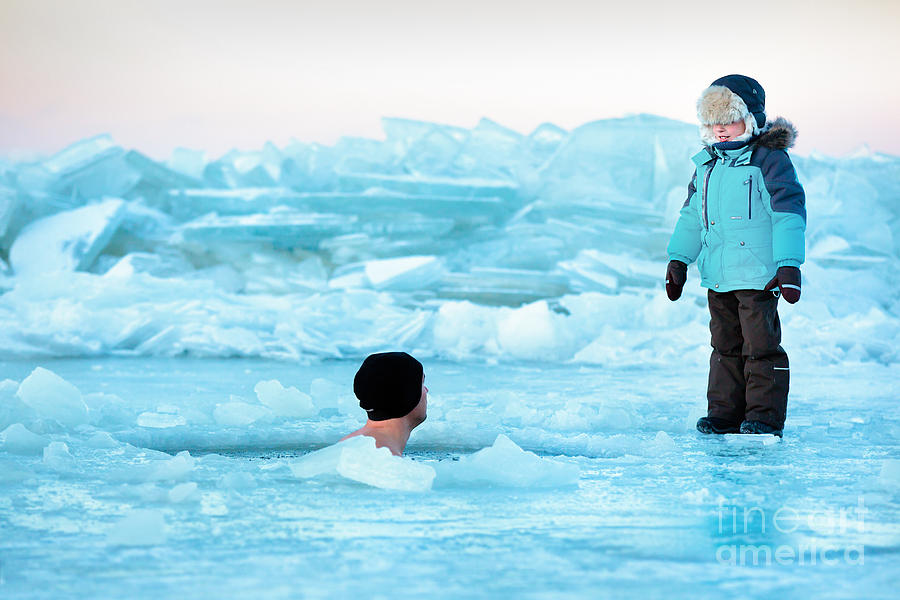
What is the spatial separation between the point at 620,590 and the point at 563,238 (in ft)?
18.5

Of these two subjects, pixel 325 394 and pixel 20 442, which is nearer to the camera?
pixel 20 442

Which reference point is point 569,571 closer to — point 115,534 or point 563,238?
point 115,534

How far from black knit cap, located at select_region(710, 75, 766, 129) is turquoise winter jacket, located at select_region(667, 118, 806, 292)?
45mm

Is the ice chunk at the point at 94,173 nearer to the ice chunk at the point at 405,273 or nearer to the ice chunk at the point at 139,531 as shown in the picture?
the ice chunk at the point at 405,273

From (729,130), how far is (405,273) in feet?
12.1

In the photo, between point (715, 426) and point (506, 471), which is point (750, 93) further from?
point (506, 471)

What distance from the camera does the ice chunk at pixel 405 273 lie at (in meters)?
6.02

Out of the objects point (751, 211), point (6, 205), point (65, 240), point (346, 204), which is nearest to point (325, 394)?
point (751, 211)

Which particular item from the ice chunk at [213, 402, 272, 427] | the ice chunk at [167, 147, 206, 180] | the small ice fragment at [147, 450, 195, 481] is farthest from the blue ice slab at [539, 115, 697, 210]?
the small ice fragment at [147, 450, 195, 481]

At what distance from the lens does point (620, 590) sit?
120 cm

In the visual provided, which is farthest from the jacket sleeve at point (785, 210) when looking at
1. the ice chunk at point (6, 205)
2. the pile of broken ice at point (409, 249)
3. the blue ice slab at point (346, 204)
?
the ice chunk at point (6, 205)

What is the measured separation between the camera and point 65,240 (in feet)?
21.1

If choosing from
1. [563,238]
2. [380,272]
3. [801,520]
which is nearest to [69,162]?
[380,272]

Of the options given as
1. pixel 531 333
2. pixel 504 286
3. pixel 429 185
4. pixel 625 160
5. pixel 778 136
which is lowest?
pixel 531 333
